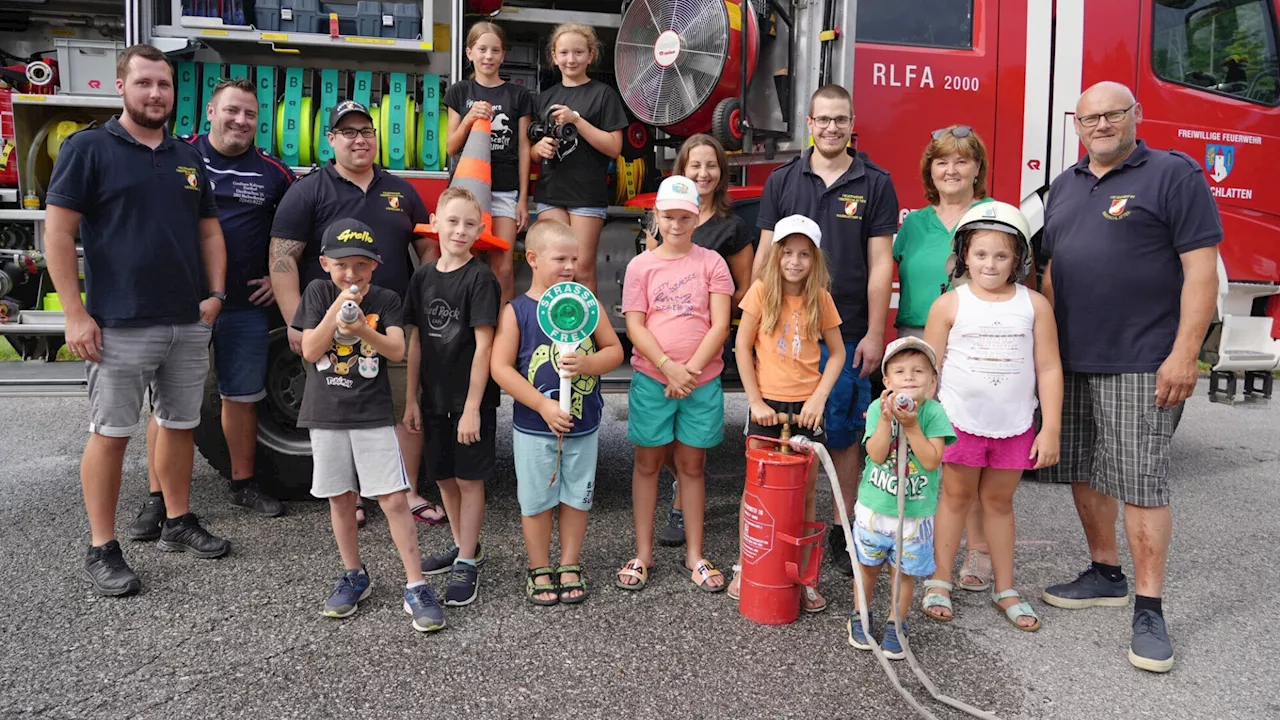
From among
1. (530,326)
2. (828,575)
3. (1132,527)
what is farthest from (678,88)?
(1132,527)

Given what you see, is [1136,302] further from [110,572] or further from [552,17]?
[110,572]

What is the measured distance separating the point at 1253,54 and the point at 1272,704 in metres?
4.41

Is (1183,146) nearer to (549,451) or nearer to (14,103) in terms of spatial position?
(549,451)

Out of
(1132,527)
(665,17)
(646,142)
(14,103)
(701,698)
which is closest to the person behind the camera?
(701,698)

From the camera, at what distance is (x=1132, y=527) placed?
3096 millimetres

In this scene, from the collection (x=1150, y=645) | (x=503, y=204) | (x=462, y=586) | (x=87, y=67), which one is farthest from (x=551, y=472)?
(x=87, y=67)

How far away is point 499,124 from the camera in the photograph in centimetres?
409

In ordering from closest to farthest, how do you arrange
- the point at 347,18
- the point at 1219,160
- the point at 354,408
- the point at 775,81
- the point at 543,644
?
the point at 543,644
the point at 354,408
the point at 347,18
the point at 775,81
the point at 1219,160

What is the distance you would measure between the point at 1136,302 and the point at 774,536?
1.51 m

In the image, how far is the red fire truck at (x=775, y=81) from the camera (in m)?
4.11

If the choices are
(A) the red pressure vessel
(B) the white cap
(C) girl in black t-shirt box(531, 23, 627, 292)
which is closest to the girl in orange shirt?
(B) the white cap

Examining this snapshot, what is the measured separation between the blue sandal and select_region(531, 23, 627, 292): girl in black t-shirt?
2224 millimetres

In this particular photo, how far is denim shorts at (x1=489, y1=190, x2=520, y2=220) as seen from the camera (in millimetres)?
4176

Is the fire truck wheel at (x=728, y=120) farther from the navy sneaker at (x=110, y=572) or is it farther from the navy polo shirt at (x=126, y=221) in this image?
the navy sneaker at (x=110, y=572)
